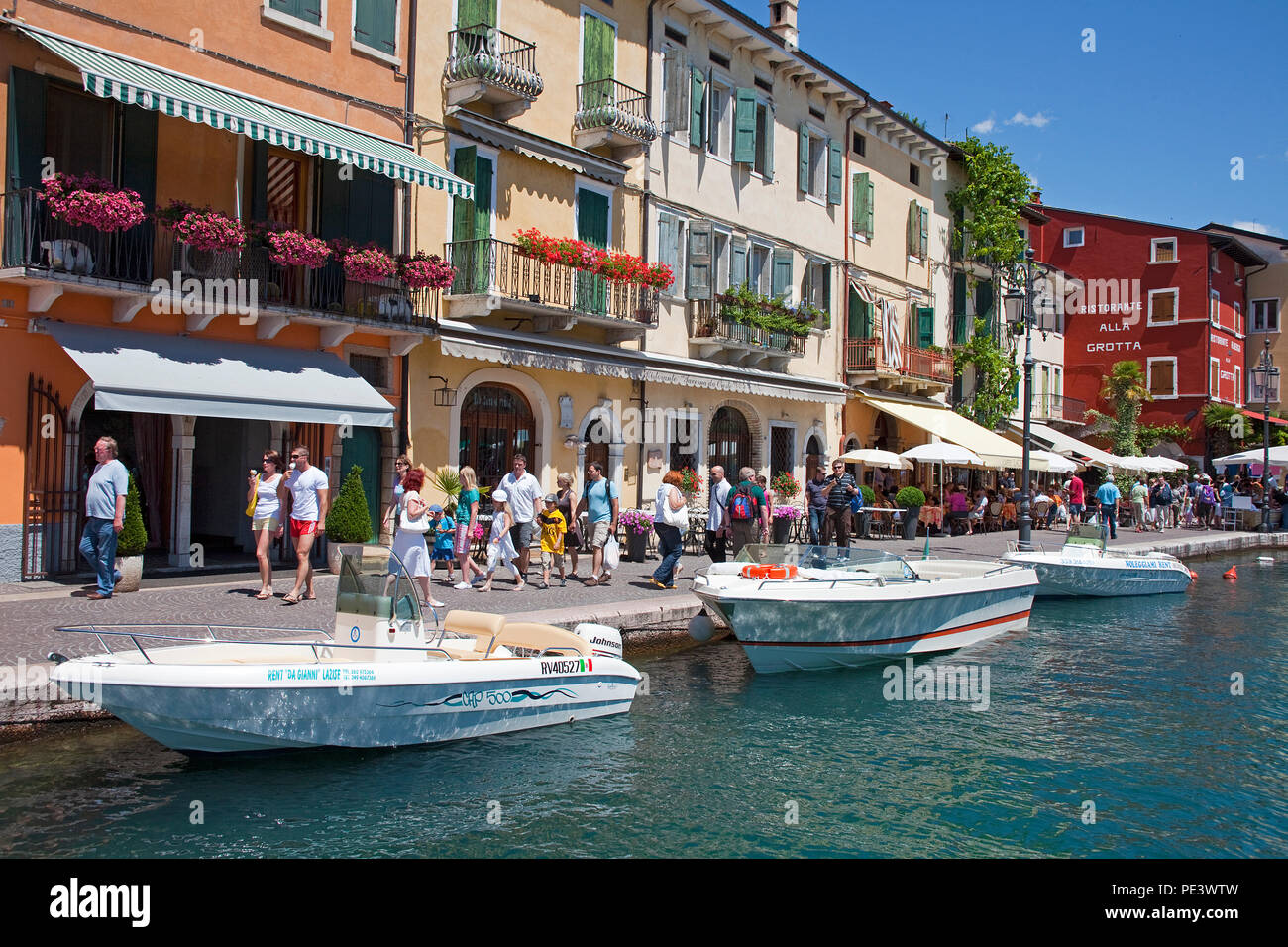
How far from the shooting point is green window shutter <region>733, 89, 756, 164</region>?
23859 millimetres

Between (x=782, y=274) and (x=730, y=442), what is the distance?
437 centimetres

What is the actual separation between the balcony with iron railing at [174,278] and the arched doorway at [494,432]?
7.17 feet

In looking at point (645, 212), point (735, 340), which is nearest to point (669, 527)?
point (645, 212)

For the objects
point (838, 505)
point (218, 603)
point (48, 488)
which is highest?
point (48, 488)

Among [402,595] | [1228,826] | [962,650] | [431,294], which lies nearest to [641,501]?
[431,294]

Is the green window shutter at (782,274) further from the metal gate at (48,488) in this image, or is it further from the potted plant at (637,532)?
the metal gate at (48,488)

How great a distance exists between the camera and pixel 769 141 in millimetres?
25188

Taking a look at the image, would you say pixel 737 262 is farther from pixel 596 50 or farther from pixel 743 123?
pixel 596 50

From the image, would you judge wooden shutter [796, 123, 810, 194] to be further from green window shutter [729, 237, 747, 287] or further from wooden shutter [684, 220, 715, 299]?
wooden shutter [684, 220, 715, 299]

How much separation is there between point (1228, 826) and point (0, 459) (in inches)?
505

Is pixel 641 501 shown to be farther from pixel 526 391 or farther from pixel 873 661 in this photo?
pixel 873 661

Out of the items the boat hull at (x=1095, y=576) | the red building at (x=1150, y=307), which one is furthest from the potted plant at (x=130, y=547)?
the red building at (x=1150, y=307)

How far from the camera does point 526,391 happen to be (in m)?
19.3

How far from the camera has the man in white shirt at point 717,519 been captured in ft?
52.7
